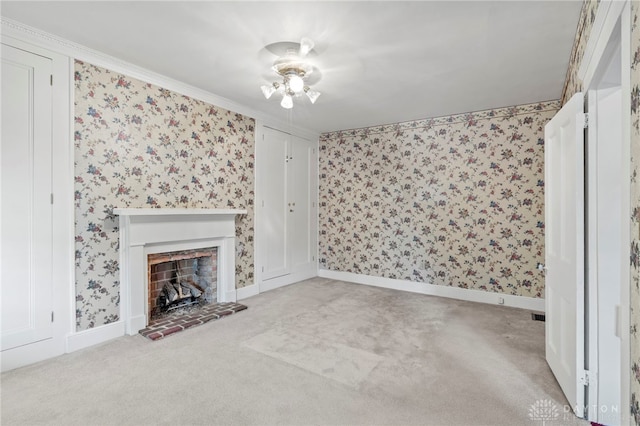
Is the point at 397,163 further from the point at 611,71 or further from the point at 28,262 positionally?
the point at 28,262

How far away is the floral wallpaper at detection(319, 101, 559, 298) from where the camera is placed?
4.03 metres

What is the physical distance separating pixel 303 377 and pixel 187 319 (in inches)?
64.0

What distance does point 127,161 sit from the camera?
3105 mm

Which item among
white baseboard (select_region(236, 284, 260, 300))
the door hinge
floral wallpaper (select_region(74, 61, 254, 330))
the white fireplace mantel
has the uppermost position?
floral wallpaper (select_region(74, 61, 254, 330))

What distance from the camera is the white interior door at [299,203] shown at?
5.16m

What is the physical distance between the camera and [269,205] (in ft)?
15.7

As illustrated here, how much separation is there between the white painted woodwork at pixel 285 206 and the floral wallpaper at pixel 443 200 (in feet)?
1.10

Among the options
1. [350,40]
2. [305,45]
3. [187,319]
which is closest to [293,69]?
[305,45]

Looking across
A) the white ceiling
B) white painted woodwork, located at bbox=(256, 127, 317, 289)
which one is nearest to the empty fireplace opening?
white painted woodwork, located at bbox=(256, 127, 317, 289)

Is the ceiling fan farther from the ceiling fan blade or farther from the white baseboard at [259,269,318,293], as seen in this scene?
the white baseboard at [259,269,318,293]

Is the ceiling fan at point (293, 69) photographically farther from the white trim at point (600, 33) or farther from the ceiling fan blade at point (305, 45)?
the white trim at point (600, 33)

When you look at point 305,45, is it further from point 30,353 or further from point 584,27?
point 30,353

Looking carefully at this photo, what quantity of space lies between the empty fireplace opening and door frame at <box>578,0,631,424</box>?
3516 millimetres

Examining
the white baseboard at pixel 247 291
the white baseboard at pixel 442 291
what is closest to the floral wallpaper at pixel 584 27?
the white baseboard at pixel 442 291
